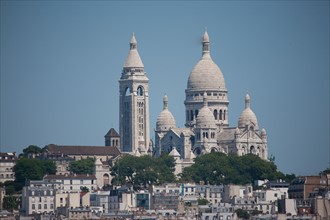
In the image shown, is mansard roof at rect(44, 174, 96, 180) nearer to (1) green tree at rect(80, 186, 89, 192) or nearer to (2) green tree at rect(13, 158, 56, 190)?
(1) green tree at rect(80, 186, 89, 192)

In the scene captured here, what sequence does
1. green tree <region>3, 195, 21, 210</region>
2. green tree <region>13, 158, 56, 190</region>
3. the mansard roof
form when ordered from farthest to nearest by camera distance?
green tree <region>13, 158, 56, 190</region> → the mansard roof → green tree <region>3, 195, 21, 210</region>

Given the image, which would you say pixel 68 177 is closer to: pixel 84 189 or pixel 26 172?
pixel 84 189

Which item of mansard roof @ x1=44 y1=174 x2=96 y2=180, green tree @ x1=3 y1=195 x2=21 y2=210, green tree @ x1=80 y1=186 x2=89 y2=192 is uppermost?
mansard roof @ x1=44 y1=174 x2=96 y2=180

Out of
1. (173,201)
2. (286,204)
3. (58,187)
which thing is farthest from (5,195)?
(286,204)

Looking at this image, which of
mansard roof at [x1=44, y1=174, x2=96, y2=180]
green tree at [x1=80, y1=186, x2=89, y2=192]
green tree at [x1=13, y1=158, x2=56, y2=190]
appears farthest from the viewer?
green tree at [x1=13, y1=158, x2=56, y2=190]

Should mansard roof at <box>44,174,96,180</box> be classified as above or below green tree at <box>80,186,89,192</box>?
above

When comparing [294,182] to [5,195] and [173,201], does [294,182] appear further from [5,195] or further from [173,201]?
[5,195]

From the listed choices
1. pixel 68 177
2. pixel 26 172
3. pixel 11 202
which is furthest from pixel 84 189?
pixel 11 202

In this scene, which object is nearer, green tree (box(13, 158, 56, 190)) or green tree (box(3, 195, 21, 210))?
green tree (box(3, 195, 21, 210))

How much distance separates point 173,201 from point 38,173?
2558 centimetres

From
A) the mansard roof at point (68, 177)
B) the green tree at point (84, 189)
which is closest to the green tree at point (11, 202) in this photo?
the green tree at point (84, 189)

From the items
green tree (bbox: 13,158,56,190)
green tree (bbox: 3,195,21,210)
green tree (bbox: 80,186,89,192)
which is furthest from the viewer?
green tree (bbox: 13,158,56,190)

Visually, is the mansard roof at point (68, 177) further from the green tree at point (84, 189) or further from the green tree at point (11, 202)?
the green tree at point (11, 202)

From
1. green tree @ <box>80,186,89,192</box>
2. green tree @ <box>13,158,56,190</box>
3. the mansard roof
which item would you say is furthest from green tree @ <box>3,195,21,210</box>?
green tree @ <box>13,158,56,190</box>
